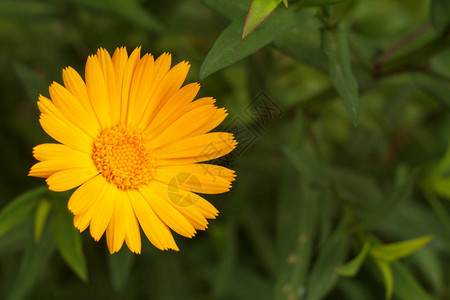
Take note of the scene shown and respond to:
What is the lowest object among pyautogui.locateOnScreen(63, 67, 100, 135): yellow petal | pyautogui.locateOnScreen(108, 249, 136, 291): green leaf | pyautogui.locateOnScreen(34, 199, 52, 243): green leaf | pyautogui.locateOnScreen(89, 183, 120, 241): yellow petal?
pyautogui.locateOnScreen(108, 249, 136, 291): green leaf

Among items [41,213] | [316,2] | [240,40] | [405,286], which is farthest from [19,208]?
[405,286]

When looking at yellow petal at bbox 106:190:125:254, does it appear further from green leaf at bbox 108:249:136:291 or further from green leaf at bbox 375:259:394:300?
green leaf at bbox 375:259:394:300

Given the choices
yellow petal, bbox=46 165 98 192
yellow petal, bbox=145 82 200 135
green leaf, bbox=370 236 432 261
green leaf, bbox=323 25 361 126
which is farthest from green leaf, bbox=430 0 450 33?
yellow petal, bbox=46 165 98 192

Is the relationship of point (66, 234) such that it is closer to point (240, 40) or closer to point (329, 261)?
point (240, 40)

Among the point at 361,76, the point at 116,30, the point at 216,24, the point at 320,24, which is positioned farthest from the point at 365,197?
the point at 116,30

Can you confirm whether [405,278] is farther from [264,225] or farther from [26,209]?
[26,209]
